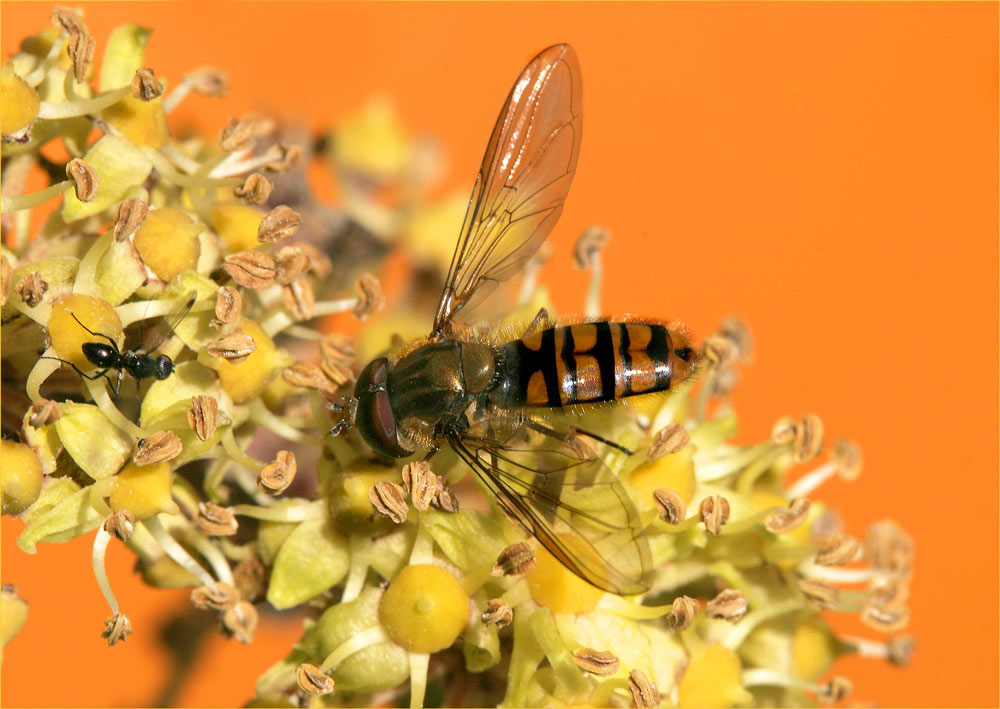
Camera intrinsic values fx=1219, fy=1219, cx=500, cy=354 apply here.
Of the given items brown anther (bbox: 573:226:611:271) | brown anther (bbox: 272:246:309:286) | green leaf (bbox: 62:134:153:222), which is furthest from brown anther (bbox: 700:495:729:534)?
green leaf (bbox: 62:134:153:222)

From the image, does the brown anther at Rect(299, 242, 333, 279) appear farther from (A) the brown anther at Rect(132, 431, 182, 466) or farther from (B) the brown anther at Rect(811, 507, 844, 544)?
(B) the brown anther at Rect(811, 507, 844, 544)

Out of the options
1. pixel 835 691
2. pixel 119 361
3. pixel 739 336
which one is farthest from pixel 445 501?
pixel 739 336

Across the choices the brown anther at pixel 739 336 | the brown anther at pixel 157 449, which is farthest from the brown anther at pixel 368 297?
the brown anther at pixel 739 336

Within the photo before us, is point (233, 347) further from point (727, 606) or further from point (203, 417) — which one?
point (727, 606)

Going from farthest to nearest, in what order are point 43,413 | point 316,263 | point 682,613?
point 316,263 → point 682,613 → point 43,413

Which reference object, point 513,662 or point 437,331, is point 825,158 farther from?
point 513,662
